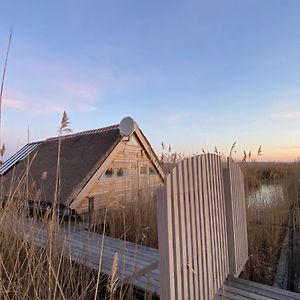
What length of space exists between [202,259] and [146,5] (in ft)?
22.3

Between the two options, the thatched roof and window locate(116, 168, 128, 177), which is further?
window locate(116, 168, 128, 177)

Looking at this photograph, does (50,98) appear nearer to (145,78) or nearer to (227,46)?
(145,78)

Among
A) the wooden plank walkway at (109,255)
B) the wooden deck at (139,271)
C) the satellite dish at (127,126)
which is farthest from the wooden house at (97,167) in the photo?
the wooden deck at (139,271)

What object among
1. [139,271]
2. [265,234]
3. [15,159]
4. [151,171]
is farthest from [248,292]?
[15,159]

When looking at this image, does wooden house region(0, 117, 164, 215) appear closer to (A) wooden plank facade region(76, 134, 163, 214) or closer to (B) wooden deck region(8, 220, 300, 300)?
(A) wooden plank facade region(76, 134, 163, 214)

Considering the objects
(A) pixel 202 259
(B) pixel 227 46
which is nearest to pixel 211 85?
(B) pixel 227 46

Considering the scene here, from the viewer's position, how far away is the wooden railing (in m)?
1.62

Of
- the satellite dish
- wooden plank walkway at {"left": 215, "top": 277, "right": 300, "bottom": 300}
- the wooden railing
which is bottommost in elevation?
wooden plank walkway at {"left": 215, "top": 277, "right": 300, "bottom": 300}

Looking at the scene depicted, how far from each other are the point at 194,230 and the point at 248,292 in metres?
1.51

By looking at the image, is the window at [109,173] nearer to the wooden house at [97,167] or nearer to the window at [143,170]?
the wooden house at [97,167]

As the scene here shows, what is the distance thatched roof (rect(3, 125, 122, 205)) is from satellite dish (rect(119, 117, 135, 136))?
193 millimetres

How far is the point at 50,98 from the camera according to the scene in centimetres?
514

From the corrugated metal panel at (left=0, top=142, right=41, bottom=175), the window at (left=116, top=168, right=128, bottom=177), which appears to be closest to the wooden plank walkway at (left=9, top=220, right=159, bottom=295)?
the window at (left=116, top=168, right=128, bottom=177)

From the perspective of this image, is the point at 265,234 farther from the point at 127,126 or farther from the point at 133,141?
the point at 133,141
